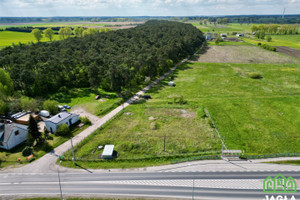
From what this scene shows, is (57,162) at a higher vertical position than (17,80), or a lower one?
lower

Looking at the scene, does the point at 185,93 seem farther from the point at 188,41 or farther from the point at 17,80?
the point at 188,41

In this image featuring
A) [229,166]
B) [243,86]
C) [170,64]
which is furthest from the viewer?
[170,64]

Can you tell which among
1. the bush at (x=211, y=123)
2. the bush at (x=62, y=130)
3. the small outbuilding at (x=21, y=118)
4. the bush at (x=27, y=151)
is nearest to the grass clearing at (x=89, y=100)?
the bush at (x=62, y=130)

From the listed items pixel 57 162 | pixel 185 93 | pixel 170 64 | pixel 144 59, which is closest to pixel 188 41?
pixel 170 64

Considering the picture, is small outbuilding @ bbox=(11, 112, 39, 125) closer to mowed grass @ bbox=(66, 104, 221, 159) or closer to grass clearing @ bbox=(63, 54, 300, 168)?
mowed grass @ bbox=(66, 104, 221, 159)

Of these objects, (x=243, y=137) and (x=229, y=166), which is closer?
(x=229, y=166)

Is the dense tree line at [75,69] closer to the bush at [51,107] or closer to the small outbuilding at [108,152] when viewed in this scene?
the bush at [51,107]

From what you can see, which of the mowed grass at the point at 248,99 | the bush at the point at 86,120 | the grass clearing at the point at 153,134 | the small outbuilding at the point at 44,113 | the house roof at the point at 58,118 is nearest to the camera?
the grass clearing at the point at 153,134
